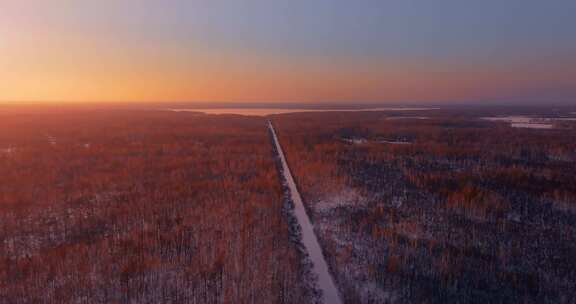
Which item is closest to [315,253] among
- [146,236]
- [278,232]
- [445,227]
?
[278,232]

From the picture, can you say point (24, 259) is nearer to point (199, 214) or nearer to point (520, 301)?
point (199, 214)

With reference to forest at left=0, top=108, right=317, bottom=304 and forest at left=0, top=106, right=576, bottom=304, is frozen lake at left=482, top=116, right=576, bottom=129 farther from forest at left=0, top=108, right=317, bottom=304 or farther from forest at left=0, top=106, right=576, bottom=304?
forest at left=0, top=108, right=317, bottom=304

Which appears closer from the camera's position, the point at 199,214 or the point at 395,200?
the point at 199,214

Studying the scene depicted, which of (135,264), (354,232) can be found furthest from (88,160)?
(354,232)

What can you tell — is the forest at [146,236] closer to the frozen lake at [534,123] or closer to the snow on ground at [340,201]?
the snow on ground at [340,201]

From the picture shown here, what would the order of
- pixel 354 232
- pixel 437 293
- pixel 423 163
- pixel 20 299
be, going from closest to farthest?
pixel 20 299 → pixel 437 293 → pixel 354 232 → pixel 423 163

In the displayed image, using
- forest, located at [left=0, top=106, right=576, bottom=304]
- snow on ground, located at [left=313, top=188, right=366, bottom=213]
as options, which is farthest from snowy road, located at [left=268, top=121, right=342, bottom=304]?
snow on ground, located at [left=313, top=188, right=366, bottom=213]

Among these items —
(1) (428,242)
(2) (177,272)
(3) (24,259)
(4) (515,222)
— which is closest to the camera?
(2) (177,272)
